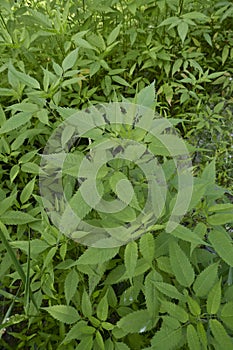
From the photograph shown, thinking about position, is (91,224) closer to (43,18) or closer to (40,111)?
(40,111)

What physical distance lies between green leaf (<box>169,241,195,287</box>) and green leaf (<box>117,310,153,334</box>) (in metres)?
0.12

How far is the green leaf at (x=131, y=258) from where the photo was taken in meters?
1.02

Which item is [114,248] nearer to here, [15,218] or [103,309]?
[103,309]

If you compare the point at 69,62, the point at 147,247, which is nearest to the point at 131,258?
the point at 147,247

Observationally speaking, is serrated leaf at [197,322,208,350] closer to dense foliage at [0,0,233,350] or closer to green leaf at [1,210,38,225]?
dense foliage at [0,0,233,350]

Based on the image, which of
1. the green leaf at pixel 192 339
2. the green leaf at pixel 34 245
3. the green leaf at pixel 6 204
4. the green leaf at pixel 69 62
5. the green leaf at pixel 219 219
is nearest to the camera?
the green leaf at pixel 192 339

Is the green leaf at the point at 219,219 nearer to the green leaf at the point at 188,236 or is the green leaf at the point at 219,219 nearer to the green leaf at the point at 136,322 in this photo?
the green leaf at the point at 188,236

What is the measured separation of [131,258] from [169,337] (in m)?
0.19

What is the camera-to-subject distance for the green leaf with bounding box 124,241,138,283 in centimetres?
102

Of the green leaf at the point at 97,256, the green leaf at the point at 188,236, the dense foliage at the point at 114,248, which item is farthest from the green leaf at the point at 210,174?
the green leaf at the point at 97,256

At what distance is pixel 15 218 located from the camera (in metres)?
1.33

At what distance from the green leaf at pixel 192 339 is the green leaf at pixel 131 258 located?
0.56 feet

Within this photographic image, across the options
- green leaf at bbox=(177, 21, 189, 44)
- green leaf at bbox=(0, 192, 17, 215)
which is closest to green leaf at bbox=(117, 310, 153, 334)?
green leaf at bbox=(0, 192, 17, 215)

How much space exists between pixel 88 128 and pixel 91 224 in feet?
0.83
